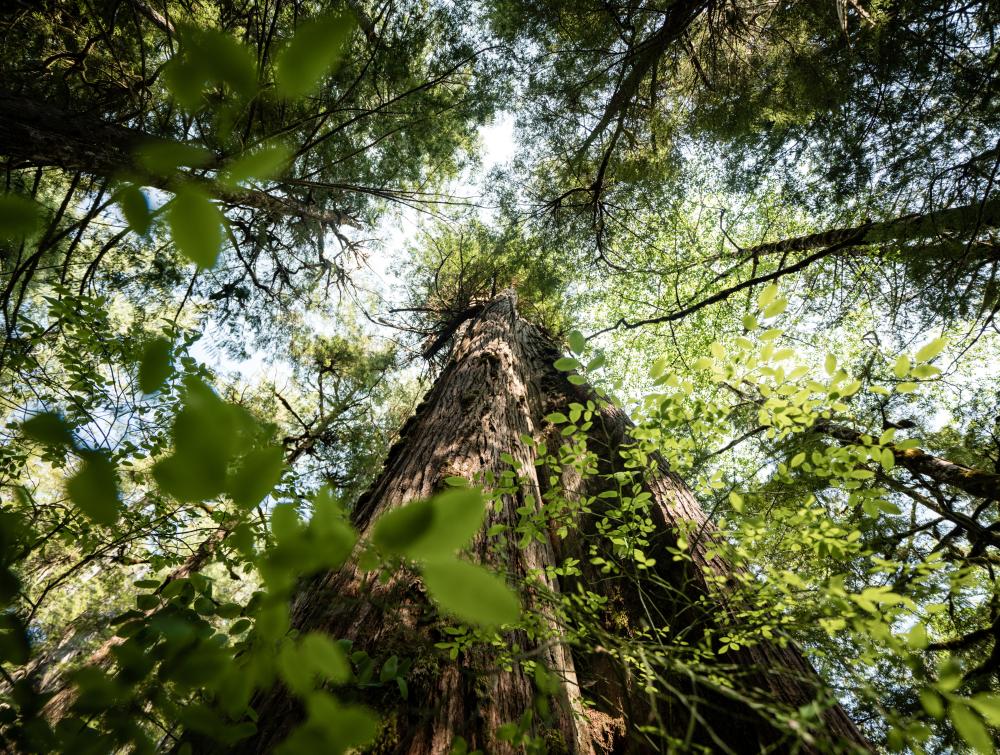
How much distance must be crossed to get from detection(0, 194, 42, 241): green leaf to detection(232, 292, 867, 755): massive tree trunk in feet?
2.19

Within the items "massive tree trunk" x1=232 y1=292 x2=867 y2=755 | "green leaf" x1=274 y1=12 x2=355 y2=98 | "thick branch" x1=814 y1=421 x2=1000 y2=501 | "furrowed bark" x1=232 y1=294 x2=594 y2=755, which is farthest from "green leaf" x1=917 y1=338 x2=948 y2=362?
"thick branch" x1=814 y1=421 x2=1000 y2=501

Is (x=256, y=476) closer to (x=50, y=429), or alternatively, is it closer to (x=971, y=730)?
(x=50, y=429)

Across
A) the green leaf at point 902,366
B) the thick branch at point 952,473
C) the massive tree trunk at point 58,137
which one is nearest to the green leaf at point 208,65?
the green leaf at point 902,366

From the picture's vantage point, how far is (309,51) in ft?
1.18

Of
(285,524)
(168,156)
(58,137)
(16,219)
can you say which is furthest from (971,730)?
(58,137)

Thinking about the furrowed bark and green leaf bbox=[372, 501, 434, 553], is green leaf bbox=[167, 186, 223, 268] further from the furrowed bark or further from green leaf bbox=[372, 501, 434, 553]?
the furrowed bark

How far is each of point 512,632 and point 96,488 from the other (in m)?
1.50

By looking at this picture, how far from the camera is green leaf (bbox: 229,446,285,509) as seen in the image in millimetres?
375

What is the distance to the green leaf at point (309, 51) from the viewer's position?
1.16 ft

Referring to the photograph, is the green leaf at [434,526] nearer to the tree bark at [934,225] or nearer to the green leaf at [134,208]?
the green leaf at [134,208]

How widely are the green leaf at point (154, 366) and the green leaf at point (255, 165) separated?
183mm

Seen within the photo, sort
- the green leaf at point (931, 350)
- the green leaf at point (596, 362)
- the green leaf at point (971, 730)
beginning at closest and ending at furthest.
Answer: the green leaf at point (971, 730), the green leaf at point (931, 350), the green leaf at point (596, 362)

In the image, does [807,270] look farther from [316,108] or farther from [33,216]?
[33,216]

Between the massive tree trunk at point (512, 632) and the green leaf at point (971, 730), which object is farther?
the massive tree trunk at point (512, 632)
